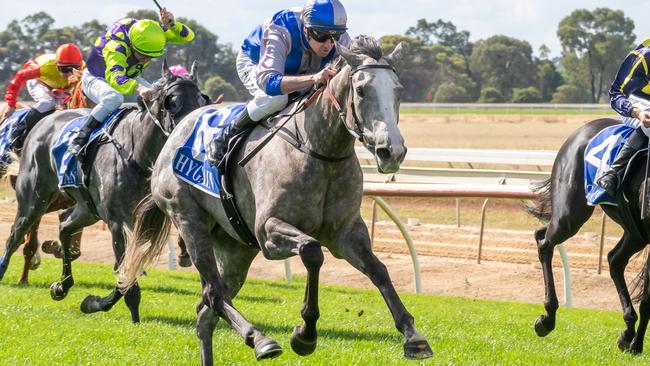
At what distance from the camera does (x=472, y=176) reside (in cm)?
1545

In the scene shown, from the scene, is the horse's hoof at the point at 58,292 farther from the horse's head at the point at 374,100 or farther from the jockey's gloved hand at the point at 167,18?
the horse's head at the point at 374,100

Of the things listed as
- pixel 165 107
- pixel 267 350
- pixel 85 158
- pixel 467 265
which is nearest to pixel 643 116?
pixel 267 350

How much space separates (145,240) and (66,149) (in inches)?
86.6

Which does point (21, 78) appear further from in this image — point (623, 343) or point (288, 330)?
point (623, 343)

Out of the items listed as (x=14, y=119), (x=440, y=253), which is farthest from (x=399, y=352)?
(x=440, y=253)

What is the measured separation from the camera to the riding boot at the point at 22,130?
9.41m

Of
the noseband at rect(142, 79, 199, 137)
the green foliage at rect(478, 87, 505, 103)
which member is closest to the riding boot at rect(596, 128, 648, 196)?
the noseband at rect(142, 79, 199, 137)

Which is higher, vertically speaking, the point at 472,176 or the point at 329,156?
the point at 329,156

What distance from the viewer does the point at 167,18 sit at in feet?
26.3

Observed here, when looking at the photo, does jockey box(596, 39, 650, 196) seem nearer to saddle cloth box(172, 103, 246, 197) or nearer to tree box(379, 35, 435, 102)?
saddle cloth box(172, 103, 246, 197)

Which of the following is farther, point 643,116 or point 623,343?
point 623,343

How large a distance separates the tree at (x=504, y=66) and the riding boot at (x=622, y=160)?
200 ft

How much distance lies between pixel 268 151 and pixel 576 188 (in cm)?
289

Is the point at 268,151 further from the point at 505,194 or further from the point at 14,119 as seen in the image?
the point at 14,119
